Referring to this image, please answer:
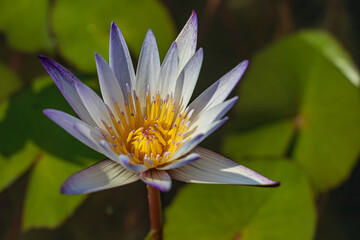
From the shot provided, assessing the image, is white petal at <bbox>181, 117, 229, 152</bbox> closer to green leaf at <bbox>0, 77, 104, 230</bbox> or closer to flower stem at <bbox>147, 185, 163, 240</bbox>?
flower stem at <bbox>147, 185, 163, 240</bbox>

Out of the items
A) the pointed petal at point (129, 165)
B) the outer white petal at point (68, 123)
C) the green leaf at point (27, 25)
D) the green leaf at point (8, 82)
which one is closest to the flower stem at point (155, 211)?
the pointed petal at point (129, 165)

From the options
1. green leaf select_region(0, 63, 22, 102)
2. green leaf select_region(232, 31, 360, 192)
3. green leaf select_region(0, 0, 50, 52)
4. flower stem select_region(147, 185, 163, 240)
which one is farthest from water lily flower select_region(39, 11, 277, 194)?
green leaf select_region(0, 0, 50, 52)

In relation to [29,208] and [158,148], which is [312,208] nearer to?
[158,148]

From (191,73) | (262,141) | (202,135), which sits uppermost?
(191,73)

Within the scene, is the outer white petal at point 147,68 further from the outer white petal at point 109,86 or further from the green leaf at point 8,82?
the green leaf at point 8,82

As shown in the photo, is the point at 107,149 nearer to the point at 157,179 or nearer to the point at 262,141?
the point at 157,179

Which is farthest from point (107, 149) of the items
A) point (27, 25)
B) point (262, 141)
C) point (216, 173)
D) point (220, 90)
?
point (27, 25)

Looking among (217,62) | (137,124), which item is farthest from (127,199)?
(217,62)
